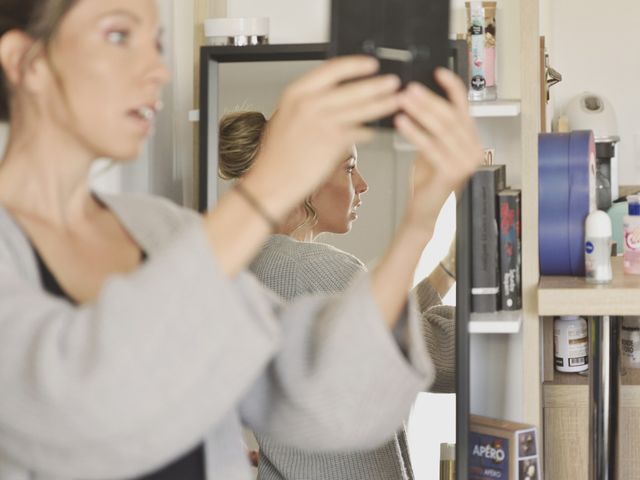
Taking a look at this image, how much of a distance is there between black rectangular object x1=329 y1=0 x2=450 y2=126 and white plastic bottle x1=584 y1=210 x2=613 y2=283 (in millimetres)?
1076

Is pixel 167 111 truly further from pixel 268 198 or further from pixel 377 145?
pixel 268 198

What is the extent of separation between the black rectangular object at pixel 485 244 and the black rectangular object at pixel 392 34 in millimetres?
984

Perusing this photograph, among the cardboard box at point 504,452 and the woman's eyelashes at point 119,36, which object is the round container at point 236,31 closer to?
the cardboard box at point 504,452

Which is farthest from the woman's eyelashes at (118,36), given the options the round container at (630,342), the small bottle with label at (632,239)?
the round container at (630,342)

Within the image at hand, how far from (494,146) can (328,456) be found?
2.47ft

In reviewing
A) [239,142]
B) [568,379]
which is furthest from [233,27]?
[568,379]

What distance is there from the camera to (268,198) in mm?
840

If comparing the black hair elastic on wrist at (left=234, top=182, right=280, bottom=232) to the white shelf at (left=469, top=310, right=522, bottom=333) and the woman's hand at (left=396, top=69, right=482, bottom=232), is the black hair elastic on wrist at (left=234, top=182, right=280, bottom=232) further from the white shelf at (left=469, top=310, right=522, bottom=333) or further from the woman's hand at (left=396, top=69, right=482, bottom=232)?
the white shelf at (left=469, top=310, right=522, bottom=333)

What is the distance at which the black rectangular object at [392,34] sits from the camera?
96cm

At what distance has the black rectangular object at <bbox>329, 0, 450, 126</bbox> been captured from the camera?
0.96m

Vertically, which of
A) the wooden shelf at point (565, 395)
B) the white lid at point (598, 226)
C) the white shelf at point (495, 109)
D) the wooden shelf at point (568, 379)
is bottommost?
the wooden shelf at point (565, 395)

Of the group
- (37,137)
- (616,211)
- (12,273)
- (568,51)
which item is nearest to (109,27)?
(37,137)

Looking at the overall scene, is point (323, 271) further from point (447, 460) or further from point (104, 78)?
point (104, 78)

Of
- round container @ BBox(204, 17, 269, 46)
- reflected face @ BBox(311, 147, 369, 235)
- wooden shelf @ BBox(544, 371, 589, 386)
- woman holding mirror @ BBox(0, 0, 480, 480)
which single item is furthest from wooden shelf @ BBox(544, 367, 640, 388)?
woman holding mirror @ BBox(0, 0, 480, 480)
